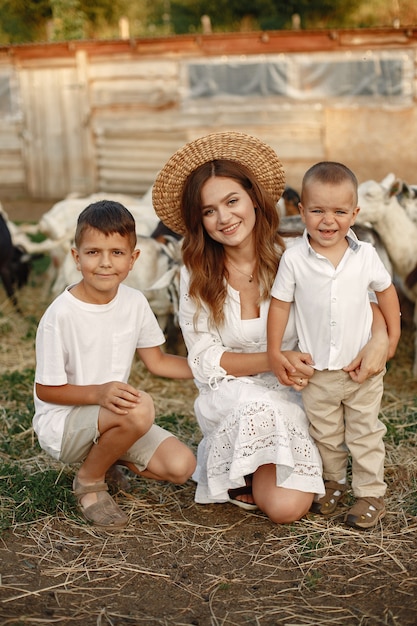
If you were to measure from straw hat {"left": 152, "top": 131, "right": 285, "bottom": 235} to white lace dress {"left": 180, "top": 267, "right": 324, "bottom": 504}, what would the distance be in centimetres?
39

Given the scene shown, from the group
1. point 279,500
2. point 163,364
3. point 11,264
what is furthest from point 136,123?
point 279,500

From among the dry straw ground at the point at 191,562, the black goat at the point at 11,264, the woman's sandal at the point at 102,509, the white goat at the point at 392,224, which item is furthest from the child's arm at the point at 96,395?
the black goat at the point at 11,264

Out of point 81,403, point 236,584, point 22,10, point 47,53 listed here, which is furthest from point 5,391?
point 22,10

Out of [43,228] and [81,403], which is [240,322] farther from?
[43,228]

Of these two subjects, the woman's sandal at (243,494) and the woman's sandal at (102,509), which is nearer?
the woman's sandal at (102,509)

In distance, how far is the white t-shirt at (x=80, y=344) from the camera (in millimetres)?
3299

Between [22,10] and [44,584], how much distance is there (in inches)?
952

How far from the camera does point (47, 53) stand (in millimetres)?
14867

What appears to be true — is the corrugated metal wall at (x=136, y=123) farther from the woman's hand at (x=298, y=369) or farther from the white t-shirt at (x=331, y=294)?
the woman's hand at (x=298, y=369)

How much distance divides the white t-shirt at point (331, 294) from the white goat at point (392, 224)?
2.85 metres

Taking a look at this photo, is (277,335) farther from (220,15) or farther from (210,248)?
(220,15)

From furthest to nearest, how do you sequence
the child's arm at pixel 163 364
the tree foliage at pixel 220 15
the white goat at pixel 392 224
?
the tree foliage at pixel 220 15
the white goat at pixel 392 224
the child's arm at pixel 163 364

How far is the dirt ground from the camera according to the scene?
2721 mm

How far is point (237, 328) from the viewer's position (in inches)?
139
